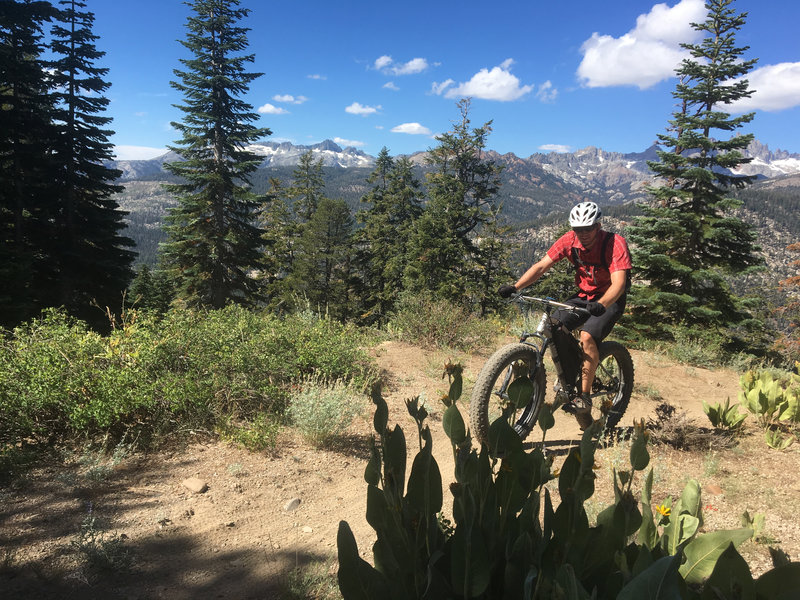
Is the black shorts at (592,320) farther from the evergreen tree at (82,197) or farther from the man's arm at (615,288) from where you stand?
the evergreen tree at (82,197)

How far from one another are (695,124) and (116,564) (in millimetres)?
17172

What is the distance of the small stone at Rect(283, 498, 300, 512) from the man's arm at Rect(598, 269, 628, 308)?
2849mm

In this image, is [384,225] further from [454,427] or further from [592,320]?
[454,427]

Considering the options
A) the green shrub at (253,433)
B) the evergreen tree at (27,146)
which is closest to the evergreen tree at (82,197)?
the evergreen tree at (27,146)

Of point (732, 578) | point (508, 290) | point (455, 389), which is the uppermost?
point (508, 290)

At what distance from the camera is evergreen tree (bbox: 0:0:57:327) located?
15.7 m

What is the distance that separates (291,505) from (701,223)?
15295mm

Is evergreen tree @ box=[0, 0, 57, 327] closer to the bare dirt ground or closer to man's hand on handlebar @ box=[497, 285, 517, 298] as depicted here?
the bare dirt ground

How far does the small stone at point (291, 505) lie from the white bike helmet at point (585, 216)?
3.13m

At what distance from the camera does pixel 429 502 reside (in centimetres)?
130

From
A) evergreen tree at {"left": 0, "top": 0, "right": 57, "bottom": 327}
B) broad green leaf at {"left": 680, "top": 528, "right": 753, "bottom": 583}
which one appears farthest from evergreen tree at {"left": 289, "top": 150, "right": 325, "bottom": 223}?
broad green leaf at {"left": 680, "top": 528, "right": 753, "bottom": 583}

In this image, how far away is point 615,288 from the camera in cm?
365

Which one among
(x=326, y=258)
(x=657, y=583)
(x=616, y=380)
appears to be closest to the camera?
(x=657, y=583)

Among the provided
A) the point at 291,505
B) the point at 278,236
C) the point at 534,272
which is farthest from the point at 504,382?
the point at 278,236
